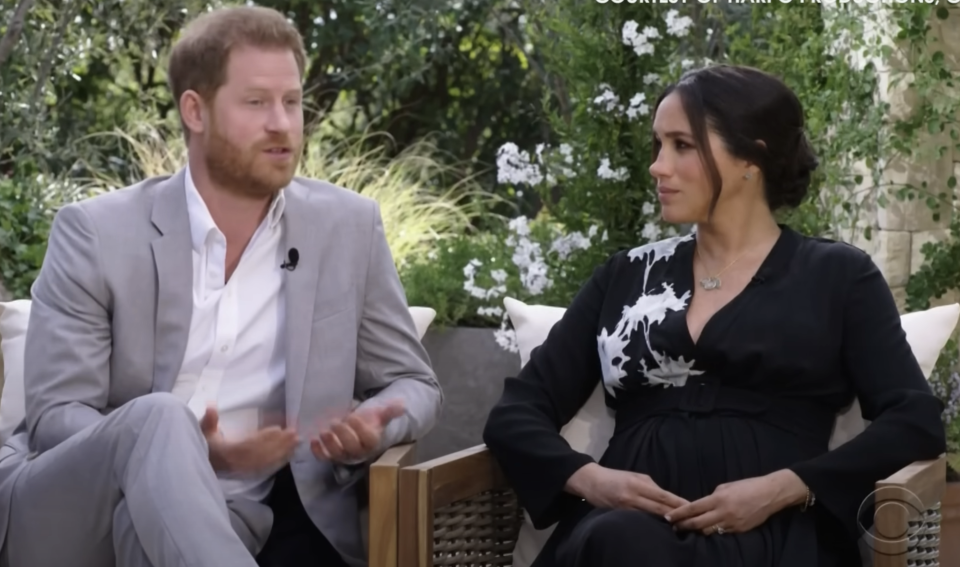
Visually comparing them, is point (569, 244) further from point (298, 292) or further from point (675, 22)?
point (298, 292)

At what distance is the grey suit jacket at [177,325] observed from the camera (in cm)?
255

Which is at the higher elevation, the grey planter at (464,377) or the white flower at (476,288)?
the white flower at (476,288)

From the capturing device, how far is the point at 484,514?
2758 millimetres

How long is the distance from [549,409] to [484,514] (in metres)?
0.26

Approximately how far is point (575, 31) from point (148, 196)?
6.01 feet

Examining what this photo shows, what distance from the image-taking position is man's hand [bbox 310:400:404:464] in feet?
8.21

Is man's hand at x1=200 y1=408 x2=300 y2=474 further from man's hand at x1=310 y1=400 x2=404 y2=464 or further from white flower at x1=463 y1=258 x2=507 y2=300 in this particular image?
white flower at x1=463 y1=258 x2=507 y2=300

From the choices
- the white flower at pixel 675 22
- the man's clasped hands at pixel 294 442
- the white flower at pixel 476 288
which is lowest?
the white flower at pixel 476 288

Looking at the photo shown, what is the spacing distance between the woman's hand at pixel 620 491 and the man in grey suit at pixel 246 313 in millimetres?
343

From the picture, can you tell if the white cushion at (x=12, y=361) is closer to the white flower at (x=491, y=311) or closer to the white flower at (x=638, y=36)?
the white flower at (x=491, y=311)

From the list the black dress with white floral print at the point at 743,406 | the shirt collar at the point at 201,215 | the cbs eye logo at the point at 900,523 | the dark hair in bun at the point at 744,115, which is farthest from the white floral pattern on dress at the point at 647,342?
the shirt collar at the point at 201,215

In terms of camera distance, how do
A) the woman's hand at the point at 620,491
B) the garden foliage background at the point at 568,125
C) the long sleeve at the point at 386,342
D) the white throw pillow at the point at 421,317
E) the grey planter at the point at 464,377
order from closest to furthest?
1. the woman's hand at the point at 620,491
2. the long sleeve at the point at 386,342
3. the white throw pillow at the point at 421,317
4. the garden foliage background at the point at 568,125
5. the grey planter at the point at 464,377

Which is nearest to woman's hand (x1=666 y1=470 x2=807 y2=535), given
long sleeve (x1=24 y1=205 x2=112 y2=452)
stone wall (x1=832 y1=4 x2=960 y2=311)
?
long sleeve (x1=24 y1=205 x2=112 y2=452)

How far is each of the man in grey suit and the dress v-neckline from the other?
0.54 metres
